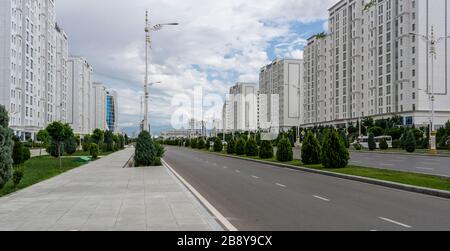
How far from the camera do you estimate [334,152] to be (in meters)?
23.5

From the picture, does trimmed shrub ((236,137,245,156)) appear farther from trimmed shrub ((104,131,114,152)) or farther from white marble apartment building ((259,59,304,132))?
white marble apartment building ((259,59,304,132))

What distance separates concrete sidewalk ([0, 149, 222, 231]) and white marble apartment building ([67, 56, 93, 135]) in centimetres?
11355

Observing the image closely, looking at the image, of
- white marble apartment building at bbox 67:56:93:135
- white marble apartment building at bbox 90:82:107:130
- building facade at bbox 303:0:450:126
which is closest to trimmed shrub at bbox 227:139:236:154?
building facade at bbox 303:0:450:126

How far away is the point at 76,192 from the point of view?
14406 mm

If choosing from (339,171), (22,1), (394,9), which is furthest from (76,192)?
(394,9)

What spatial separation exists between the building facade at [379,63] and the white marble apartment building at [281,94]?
8054 mm

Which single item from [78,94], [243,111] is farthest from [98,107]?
[243,111]

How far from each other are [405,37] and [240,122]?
37130mm

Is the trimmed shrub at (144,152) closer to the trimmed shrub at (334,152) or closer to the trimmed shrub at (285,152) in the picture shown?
the trimmed shrub at (285,152)

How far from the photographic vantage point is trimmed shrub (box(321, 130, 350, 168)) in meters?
23.4

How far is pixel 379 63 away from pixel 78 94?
8305 cm

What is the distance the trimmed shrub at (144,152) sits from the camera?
28.5 m
